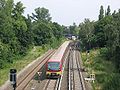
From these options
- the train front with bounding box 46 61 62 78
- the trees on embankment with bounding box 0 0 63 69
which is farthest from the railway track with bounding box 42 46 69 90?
the trees on embankment with bounding box 0 0 63 69

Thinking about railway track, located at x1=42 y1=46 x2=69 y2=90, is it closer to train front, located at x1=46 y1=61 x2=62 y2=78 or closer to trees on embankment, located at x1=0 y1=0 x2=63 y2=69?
train front, located at x1=46 y1=61 x2=62 y2=78

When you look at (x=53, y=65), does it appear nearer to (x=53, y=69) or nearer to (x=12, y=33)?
(x=53, y=69)

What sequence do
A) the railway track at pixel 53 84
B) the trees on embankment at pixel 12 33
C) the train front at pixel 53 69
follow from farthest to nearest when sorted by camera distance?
the trees on embankment at pixel 12 33
the train front at pixel 53 69
the railway track at pixel 53 84

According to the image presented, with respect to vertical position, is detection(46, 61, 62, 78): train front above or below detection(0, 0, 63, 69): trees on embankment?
below

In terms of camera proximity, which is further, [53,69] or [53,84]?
[53,69]

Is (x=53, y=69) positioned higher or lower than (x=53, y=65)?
lower

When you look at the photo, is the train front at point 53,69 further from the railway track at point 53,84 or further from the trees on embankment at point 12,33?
the trees on embankment at point 12,33

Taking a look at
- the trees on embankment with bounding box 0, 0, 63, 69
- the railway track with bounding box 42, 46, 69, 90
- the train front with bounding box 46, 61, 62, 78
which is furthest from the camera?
the trees on embankment with bounding box 0, 0, 63, 69

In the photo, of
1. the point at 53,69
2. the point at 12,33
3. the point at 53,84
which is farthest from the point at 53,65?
the point at 12,33

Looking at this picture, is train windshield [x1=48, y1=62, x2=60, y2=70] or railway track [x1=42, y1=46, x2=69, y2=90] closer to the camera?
railway track [x1=42, y1=46, x2=69, y2=90]

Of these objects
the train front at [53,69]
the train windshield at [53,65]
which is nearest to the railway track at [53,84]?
the train front at [53,69]

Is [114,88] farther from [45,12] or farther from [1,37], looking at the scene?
[45,12]

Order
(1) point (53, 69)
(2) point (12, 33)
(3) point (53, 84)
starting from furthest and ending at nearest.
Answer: (2) point (12, 33)
(1) point (53, 69)
(3) point (53, 84)

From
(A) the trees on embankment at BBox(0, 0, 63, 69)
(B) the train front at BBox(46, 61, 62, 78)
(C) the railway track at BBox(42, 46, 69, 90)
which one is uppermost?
(A) the trees on embankment at BBox(0, 0, 63, 69)
